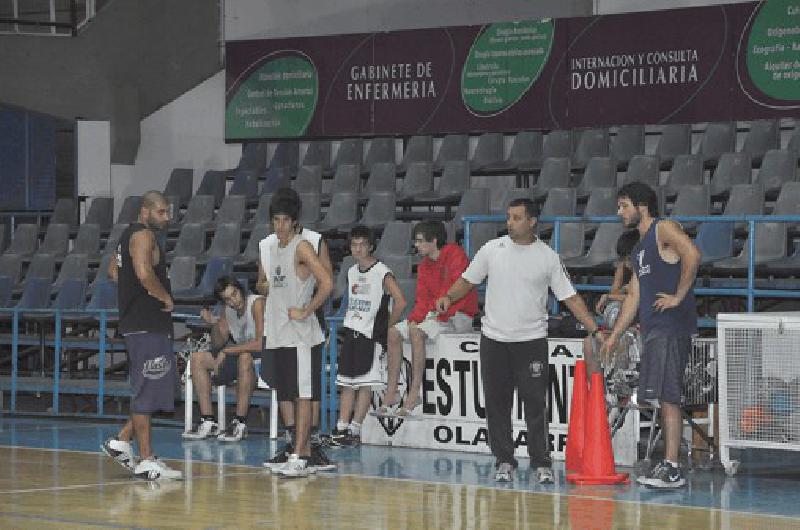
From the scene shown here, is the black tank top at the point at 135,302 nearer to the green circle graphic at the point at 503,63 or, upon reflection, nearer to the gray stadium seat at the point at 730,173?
the gray stadium seat at the point at 730,173

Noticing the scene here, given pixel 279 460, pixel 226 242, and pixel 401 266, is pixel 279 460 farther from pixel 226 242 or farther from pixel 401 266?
pixel 226 242

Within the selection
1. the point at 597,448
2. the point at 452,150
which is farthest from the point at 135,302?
the point at 452,150

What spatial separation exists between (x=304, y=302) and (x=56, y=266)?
10423 millimetres

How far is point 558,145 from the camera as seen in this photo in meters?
19.3

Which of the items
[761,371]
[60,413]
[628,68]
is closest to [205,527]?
[761,371]

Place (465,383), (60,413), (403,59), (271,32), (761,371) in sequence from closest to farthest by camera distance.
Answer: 1. (761,371)
2. (465,383)
3. (60,413)
4. (403,59)
5. (271,32)

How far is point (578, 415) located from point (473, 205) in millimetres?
6114

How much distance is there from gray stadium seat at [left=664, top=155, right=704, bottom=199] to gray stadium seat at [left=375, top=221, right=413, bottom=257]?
281 centimetres

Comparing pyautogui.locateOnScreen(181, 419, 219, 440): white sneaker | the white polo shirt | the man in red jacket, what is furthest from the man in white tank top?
pyautogui.locateOnScreen(181, 419, 219, 440): white sneaker

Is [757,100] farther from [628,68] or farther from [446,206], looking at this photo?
[446,206]

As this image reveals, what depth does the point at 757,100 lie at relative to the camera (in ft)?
60.2

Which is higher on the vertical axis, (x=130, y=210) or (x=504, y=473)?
(x=130, y=210)

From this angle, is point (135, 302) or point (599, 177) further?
point (599, 177)

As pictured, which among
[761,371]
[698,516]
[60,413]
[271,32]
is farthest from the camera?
[271,32]
